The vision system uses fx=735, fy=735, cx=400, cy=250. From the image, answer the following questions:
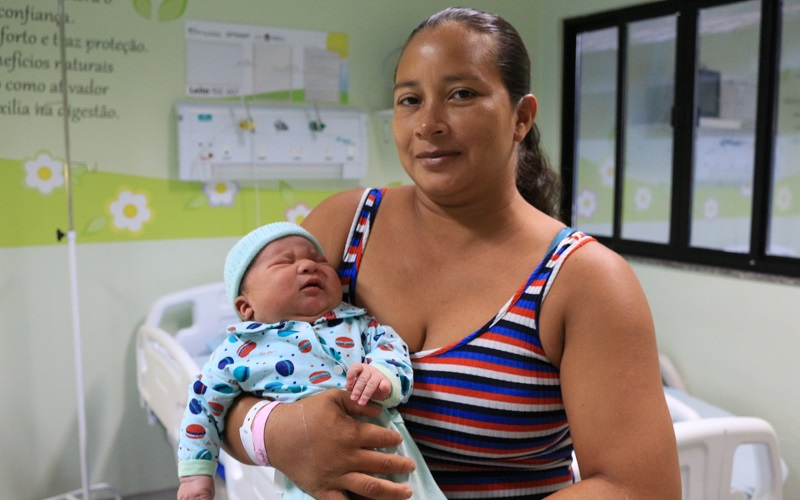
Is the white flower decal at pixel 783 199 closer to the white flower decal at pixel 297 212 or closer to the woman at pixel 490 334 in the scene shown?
the white flower decal at pixel 297 212

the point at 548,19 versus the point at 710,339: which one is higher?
the point at 548,19

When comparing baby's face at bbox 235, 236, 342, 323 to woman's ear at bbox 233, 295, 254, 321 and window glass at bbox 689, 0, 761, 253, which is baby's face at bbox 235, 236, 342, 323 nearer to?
woman's ear at bbox 233, 295, 254, 321

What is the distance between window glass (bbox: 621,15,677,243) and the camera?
352 centimetres

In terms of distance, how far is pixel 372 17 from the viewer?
10.9 ft

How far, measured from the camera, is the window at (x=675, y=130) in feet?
10.2

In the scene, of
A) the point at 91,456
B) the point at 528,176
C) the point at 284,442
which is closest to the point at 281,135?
the point at 91,456

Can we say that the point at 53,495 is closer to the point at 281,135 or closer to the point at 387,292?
the point at 281,135

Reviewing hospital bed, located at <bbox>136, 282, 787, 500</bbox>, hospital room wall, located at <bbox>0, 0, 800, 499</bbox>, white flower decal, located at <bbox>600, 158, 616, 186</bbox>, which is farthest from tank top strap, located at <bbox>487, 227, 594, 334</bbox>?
white flower decal, located at <bbox>600, 158, 616, 186</bbox>

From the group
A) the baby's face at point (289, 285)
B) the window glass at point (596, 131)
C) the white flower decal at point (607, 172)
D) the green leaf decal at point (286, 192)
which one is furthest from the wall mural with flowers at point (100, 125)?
the baby's face at point (289, 285)

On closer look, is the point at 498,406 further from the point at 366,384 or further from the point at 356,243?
the point at 356,243

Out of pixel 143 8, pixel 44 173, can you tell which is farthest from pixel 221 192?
pixel 143 8

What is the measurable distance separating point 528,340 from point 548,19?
316 cm

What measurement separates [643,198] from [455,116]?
9.73ft

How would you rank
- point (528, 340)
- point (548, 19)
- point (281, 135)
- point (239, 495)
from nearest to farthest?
point (528, 340)
point (239, 495)
point (281, 135)
point (548, 19)
